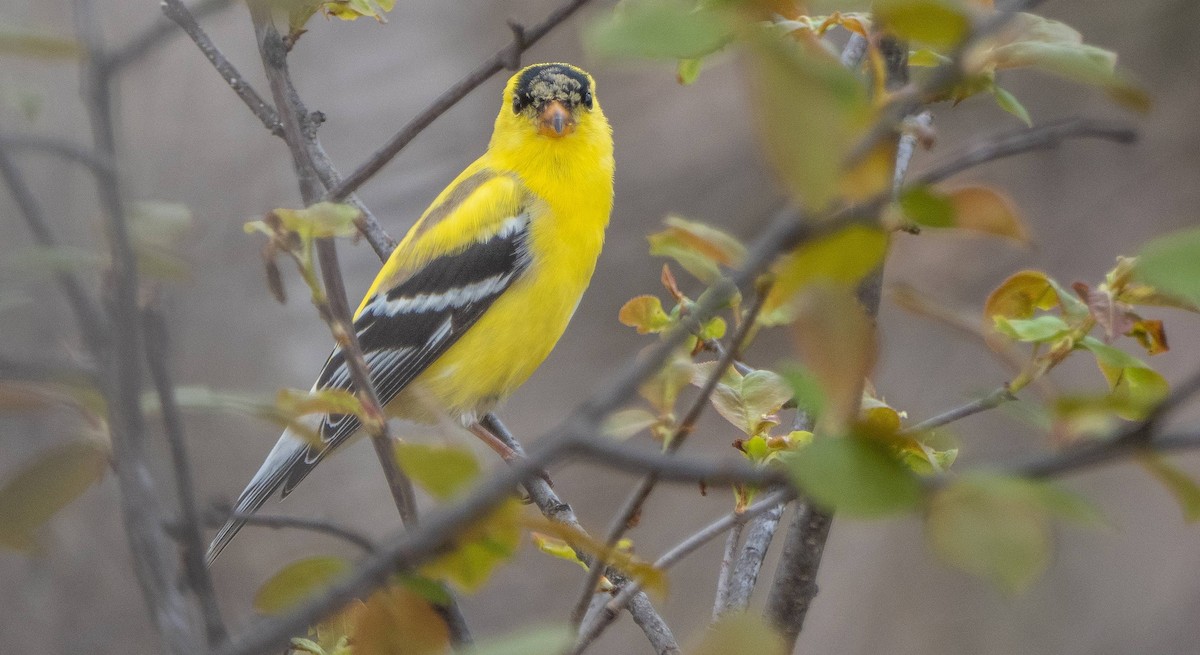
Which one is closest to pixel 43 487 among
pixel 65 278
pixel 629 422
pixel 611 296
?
pixel 65 278

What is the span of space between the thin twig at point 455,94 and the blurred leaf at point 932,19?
1.46 feet

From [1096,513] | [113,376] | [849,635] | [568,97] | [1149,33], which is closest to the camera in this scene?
[1096,513]

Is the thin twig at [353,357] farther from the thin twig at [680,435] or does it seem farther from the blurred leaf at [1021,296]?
the blurred leaf at [1021,296]

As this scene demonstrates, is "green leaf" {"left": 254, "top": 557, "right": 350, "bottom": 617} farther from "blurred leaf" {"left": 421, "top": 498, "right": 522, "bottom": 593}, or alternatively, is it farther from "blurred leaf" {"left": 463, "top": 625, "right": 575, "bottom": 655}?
"blurred leaf" {"left": 463, "top": 625, "right": 575, "bottom": 655}

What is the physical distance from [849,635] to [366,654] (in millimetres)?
3383

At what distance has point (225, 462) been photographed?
4.21 m

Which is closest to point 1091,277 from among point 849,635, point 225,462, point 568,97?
point 849,635

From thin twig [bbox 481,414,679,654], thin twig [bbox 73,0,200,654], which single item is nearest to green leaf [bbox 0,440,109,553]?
thin twig [bbox 73,0,200,654]

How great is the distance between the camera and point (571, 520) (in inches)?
63.9

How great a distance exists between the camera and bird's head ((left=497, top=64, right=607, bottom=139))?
2475 mm

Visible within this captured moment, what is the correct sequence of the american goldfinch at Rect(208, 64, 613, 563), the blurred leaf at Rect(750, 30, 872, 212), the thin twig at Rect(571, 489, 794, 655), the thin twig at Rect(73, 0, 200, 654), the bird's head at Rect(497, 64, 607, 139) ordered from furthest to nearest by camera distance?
the bird's head at Rect(497, 64, 607, 139)
the american goldfinch at Rect(208, 64, 613, 563)
the thin twig at Rect(571, 489, 794, 655)
the thin twig at Rect(73, 0, 200, 654)
the blurred leaf at Rect(750, 30, 872, 212)

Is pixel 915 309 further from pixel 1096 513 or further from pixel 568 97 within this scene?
pixel 568 97

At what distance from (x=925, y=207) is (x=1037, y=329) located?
17.4 inches

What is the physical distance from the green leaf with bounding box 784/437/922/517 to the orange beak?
2.08m
